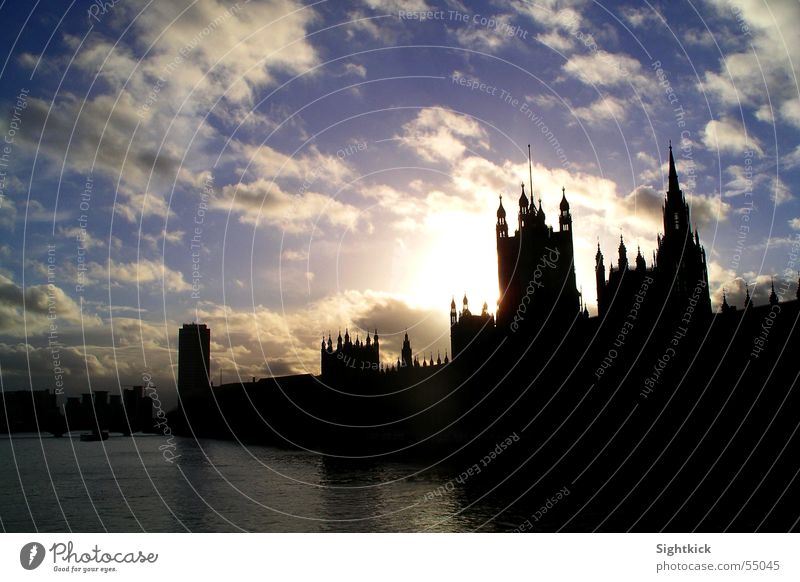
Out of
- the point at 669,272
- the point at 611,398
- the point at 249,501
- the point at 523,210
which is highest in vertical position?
the point at 523,210

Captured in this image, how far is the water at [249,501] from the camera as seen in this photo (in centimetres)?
3278

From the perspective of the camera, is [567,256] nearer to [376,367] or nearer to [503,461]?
[503,461]

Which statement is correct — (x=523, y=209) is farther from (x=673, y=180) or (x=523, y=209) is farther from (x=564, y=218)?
(x=673, y=180)

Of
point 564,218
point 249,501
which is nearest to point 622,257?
point 564,218

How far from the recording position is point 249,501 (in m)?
41.0

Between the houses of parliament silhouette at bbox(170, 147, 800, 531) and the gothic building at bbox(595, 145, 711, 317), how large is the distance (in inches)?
7.1

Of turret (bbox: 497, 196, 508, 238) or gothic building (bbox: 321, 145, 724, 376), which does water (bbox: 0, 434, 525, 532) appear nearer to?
→ gothic building (bbox: 321, 145, 724, 376)

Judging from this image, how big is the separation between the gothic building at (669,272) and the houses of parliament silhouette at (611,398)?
18cm

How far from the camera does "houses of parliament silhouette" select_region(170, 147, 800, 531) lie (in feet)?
105
